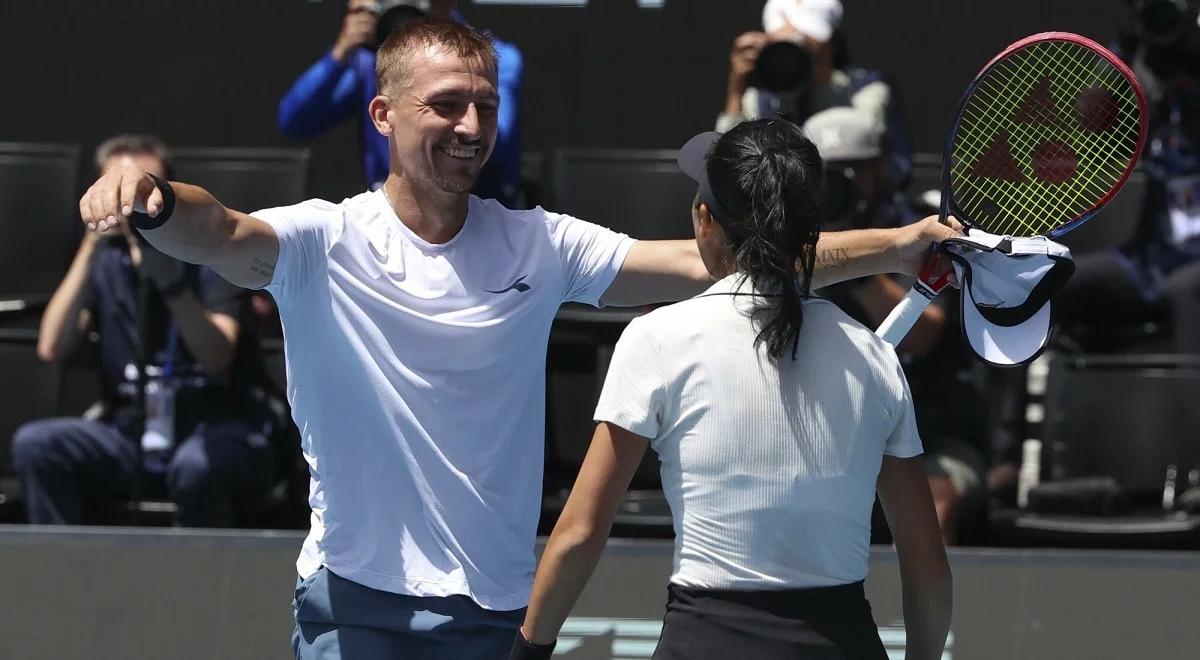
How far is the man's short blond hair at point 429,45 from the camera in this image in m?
2.85

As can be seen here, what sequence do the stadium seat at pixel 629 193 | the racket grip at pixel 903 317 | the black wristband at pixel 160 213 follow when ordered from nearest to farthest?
the black wristband at pixel 160 213 → the racket grip at pixel 903 317 → the stadium seat at pixel 629 193

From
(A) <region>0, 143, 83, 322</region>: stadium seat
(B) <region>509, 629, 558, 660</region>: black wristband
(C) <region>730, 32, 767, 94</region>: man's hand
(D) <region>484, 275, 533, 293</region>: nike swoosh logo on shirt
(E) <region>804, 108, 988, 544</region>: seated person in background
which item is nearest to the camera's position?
(B) <region>509, 629, 558, 660</region>: black wristband

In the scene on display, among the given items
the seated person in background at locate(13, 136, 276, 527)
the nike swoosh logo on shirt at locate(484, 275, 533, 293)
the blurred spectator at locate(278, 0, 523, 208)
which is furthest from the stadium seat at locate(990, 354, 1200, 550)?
the nike swoosh logo on shirt at locate(484, 275, 533, 293)

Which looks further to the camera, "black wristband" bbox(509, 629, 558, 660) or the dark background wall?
the dark background wall

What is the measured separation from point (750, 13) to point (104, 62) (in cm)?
232

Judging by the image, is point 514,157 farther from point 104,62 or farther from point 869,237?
point 869,237

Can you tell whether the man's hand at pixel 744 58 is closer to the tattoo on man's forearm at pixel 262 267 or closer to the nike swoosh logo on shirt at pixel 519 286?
the nike swoosh logo on shirt at pixel 519 286

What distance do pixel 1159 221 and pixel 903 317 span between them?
2991 millimetres

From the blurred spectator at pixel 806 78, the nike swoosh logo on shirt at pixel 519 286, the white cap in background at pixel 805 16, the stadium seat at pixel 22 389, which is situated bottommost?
the stadium seat at pixel 22 389

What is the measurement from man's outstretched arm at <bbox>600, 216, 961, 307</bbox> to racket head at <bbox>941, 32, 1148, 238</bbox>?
177 millimetres

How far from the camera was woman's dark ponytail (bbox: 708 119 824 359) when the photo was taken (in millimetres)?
2289

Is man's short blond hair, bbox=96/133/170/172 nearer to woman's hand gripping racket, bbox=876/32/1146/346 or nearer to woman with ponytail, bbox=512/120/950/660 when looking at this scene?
woman's hand gripping racket, bbox=876/32/1146/346

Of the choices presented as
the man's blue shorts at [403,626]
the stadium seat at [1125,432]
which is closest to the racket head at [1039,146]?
the man's blue shorts at [403,626]

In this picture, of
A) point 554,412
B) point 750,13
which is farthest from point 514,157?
point 750,13
